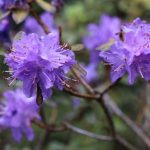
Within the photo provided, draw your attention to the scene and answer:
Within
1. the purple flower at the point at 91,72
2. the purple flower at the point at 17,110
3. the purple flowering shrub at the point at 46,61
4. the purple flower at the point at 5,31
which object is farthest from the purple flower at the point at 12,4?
the purple flower at the point at 91,72

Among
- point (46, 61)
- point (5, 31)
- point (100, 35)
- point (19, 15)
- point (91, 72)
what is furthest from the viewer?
point (91, 72)

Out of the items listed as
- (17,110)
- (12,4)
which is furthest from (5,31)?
(17,110)

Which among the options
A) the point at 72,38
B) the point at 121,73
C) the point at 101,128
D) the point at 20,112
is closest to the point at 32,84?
the point at 121,73

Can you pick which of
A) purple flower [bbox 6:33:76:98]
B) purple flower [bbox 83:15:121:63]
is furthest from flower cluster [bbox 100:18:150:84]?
purple flower [bbox 83:15:121:63]

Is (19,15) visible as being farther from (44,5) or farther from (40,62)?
(40,62)

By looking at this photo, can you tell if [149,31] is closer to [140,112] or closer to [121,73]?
[121,73]

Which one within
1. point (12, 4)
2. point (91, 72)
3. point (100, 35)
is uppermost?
point (12, 4)
